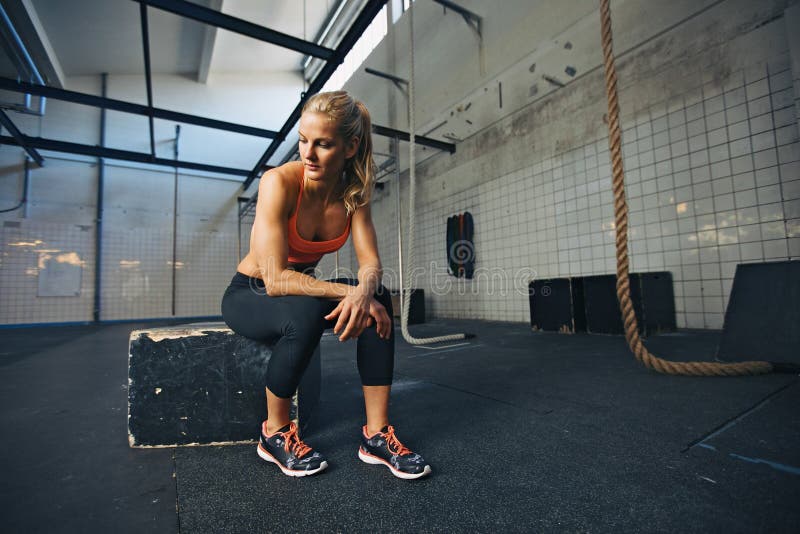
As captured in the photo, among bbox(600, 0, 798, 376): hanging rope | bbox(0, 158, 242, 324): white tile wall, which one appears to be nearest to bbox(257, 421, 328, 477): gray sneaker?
bbox(600, 0, 798, 376): hanging rope

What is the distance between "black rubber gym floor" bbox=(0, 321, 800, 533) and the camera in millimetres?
604

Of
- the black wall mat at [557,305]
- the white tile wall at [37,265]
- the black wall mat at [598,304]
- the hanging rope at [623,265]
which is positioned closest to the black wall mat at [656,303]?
the black wall mat at [598,304]

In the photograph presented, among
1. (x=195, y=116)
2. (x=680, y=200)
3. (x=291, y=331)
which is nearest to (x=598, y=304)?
(x=680, y=200)

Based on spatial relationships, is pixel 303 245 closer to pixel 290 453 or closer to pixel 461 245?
pixel 290 453

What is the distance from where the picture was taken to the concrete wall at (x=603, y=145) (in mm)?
2322

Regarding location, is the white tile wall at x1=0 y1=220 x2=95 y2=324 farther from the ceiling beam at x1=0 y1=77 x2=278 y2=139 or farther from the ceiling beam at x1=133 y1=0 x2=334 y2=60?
the ceiling beam at x1=133 y1=0 x2=334 y2=60

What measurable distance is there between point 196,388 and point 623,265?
140cm

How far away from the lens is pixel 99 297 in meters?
5.85

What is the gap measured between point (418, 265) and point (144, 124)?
541cm

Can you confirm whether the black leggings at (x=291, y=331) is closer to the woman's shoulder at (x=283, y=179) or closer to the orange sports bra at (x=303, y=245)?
the orange sports bra at (x=303, y=245)

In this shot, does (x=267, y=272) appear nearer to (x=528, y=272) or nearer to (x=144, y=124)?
(x=528, y=272)

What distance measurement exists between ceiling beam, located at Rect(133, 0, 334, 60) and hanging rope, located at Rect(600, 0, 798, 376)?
2345 millimetres

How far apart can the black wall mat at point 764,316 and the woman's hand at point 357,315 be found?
1.76 metres

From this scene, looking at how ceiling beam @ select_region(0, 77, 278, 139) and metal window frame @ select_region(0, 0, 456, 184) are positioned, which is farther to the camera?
ceiling beam @ select_region(0, 77, 278, 139)
